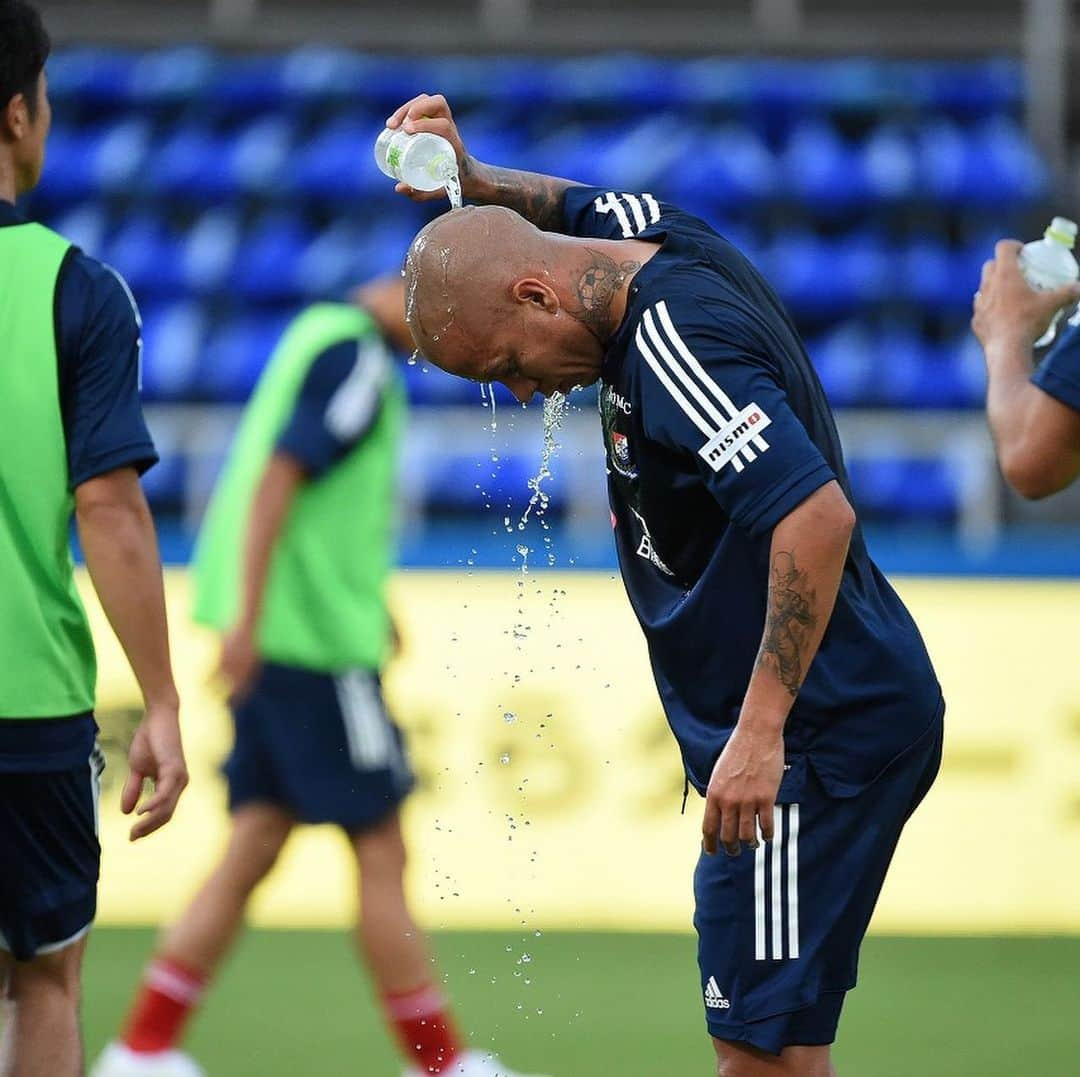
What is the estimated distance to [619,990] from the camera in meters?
5.68

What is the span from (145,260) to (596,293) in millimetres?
9334

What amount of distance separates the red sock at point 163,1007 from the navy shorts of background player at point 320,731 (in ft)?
1.57

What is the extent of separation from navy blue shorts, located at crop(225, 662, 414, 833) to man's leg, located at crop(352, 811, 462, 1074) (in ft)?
0.42

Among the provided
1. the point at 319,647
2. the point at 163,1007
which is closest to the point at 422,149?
the point at 319,647

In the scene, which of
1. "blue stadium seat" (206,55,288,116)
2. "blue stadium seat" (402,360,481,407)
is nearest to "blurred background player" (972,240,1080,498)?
"blue stadium seat" (402,360,481,407)

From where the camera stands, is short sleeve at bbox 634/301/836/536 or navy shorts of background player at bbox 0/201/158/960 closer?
short sleeve at bbox 634/301/836/536

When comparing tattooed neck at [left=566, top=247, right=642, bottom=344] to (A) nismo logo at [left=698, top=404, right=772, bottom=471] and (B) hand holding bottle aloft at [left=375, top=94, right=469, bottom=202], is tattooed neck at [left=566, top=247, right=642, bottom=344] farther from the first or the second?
(B) hand holding bottle aloft at [left=375, top=94, right=469, bottom=202]

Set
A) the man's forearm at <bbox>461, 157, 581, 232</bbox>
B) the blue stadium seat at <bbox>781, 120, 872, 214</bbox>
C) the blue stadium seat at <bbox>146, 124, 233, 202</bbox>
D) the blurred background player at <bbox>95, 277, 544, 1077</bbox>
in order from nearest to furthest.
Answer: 1. the man's forearm at <bbox>461, 157, 581, 232</bbox>
2. the blurred background player at <bbox>95, 277, 544, 1077</bbox>
3. the blue stadium seat at <bbox>781, 120, 872, 214</bbox>
4. the blue stadium seat at <bbox>146, 124, 233, 202</bbox>

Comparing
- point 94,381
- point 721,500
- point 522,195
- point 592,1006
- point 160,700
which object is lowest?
point 592,1006

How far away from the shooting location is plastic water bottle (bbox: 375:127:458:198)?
3523 mm

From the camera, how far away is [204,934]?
188 inches

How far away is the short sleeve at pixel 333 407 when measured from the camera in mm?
4988

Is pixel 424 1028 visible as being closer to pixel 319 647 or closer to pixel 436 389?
pixel 319 647

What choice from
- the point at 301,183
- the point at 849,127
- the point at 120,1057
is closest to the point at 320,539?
the point at 120,1057
